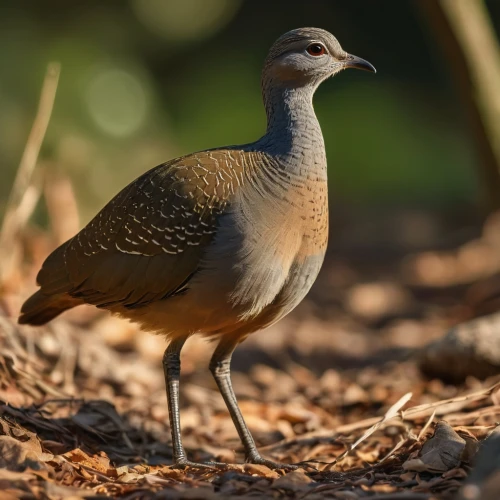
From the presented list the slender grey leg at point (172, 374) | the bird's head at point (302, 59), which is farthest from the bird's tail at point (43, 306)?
the bird's head at point (302, 59)

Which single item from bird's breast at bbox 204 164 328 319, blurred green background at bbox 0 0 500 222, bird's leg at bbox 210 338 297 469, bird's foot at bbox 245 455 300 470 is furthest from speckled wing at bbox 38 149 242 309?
blurred green background at bbox 0 0 500 222

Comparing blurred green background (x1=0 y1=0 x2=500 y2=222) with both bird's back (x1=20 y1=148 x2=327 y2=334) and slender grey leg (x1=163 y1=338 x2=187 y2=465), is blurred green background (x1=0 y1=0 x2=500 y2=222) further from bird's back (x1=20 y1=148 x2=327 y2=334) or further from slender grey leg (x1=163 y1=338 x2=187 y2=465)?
slender grey leg (x1=163 y1=338 x2=187 y2=465)

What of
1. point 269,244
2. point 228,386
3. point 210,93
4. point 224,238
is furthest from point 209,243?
point 210,93

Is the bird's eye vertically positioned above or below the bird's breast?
above

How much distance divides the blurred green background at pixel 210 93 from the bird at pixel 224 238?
6249mm

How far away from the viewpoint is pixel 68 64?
13305 millimetres

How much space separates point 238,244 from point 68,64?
9.41 meters

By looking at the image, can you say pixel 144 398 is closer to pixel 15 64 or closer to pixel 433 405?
pixel 433 405

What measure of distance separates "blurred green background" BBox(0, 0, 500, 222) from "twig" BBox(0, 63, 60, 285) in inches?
Answer: 159

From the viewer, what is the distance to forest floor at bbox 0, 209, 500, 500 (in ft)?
13.0

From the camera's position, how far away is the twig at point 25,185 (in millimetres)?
6664

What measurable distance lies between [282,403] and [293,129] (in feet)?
7.84

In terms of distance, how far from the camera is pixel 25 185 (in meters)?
6.90

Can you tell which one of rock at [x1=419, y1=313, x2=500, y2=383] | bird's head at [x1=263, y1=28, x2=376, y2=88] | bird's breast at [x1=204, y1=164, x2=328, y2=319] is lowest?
rock at [x1=419, y1=313, x2=500, y2=383]
